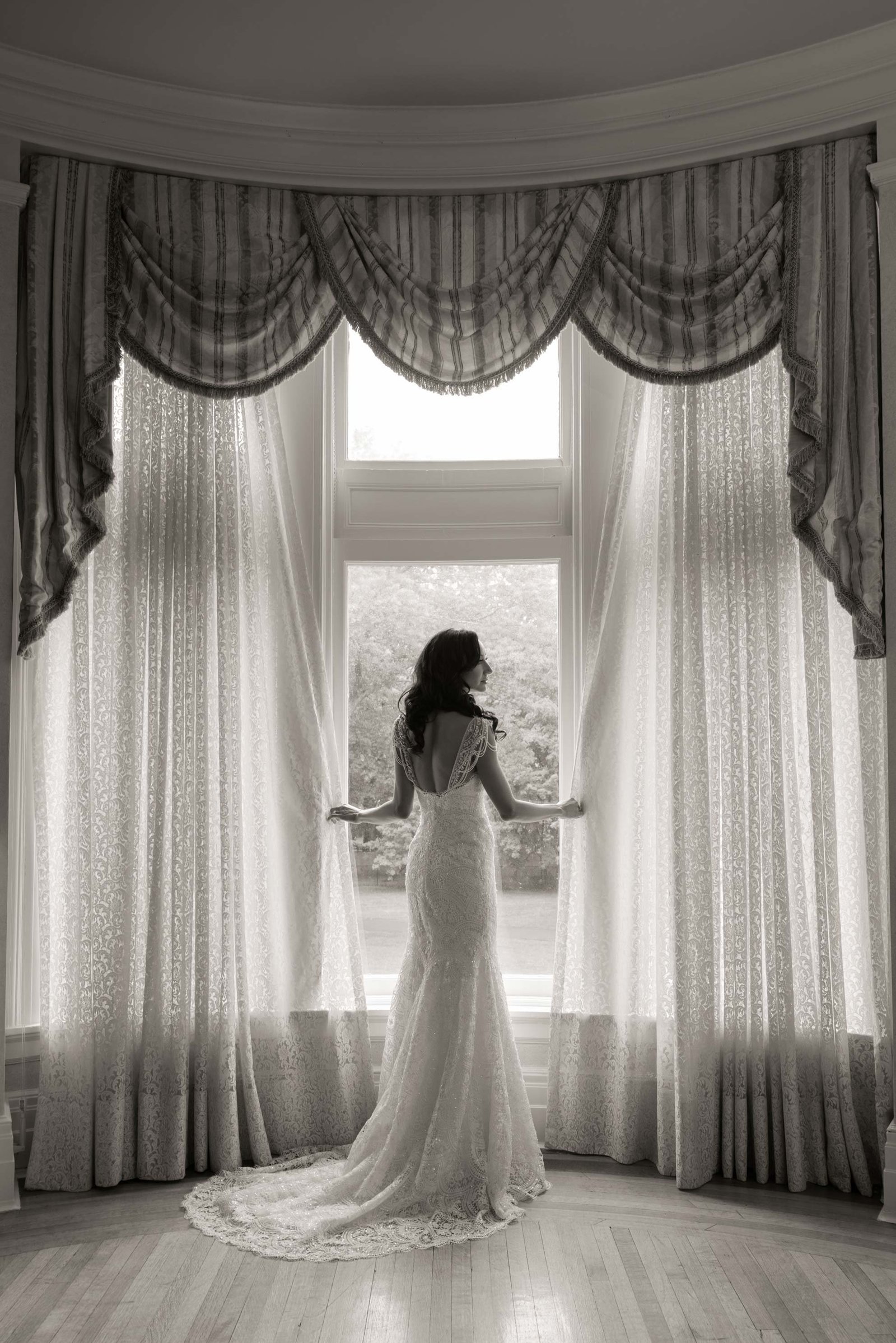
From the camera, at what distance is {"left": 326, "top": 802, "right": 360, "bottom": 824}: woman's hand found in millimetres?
3480

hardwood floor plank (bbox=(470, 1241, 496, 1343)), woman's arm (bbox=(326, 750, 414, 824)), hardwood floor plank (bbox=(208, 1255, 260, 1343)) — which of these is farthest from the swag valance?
hardwood floor plank (bbox=(470, 1241, 496, 1343))

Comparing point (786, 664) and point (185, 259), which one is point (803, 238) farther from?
point (185, 259)

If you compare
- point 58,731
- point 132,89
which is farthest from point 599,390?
point 58,731

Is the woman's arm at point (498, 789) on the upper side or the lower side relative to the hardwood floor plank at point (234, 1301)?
upper

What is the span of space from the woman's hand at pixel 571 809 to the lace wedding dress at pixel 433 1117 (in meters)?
0.27

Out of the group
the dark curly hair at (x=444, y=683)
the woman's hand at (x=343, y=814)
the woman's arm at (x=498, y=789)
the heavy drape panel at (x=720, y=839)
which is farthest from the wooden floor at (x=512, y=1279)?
the dark curly hair at (x=444, y=683)

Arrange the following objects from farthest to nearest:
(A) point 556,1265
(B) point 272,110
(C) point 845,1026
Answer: (B) point 272,110 → (C) point 845,1026 → (A) point 556,1265

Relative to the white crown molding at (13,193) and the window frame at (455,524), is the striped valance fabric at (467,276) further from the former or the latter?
the white crown molding at (13,193)

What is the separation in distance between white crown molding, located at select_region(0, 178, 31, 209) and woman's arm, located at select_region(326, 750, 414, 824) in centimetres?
193

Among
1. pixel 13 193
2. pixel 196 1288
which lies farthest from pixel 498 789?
pixel 13 193

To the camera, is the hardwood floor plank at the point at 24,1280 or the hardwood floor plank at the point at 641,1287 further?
the hardwood floor plank at the point at 24,1280

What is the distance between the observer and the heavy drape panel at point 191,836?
3273 millimetres

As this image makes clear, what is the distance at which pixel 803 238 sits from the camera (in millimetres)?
3184

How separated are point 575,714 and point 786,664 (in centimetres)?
71
